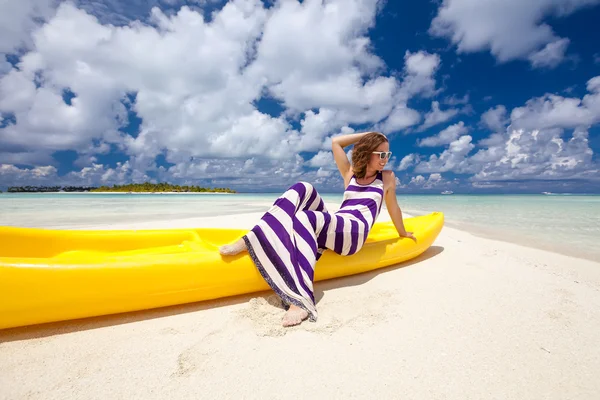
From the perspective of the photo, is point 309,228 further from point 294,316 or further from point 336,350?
point 336,350

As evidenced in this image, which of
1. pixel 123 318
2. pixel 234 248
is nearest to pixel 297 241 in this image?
pixel 234 248

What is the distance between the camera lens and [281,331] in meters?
1.77

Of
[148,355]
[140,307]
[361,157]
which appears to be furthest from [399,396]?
[361,157]

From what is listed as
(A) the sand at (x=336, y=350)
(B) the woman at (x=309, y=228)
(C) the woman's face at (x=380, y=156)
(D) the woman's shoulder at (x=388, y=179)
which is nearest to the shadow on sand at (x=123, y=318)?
(A) the sand at (x=336, y=350)

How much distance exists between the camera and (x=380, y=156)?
2697mm

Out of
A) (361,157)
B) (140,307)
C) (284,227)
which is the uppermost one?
(361,157)

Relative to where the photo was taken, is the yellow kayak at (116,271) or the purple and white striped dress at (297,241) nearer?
the yellow kayak at (116,271)

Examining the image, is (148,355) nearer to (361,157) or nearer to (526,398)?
(526,398)

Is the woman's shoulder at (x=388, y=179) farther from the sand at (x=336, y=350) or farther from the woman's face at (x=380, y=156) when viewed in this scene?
the sand at (x=336, y=350)

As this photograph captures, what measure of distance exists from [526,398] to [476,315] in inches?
32.2

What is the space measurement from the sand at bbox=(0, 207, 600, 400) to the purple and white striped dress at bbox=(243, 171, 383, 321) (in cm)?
21

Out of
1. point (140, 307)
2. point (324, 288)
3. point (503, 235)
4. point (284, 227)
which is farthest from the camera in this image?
point (503, 235)

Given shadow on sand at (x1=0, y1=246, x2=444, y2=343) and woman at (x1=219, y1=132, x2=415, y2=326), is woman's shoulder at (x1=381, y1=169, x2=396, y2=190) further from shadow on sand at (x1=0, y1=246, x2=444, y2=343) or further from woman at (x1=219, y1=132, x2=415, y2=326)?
shadow on sand at (x1=0, y1=246, x2=444, y2=343)

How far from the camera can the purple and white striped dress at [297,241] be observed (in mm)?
2014
